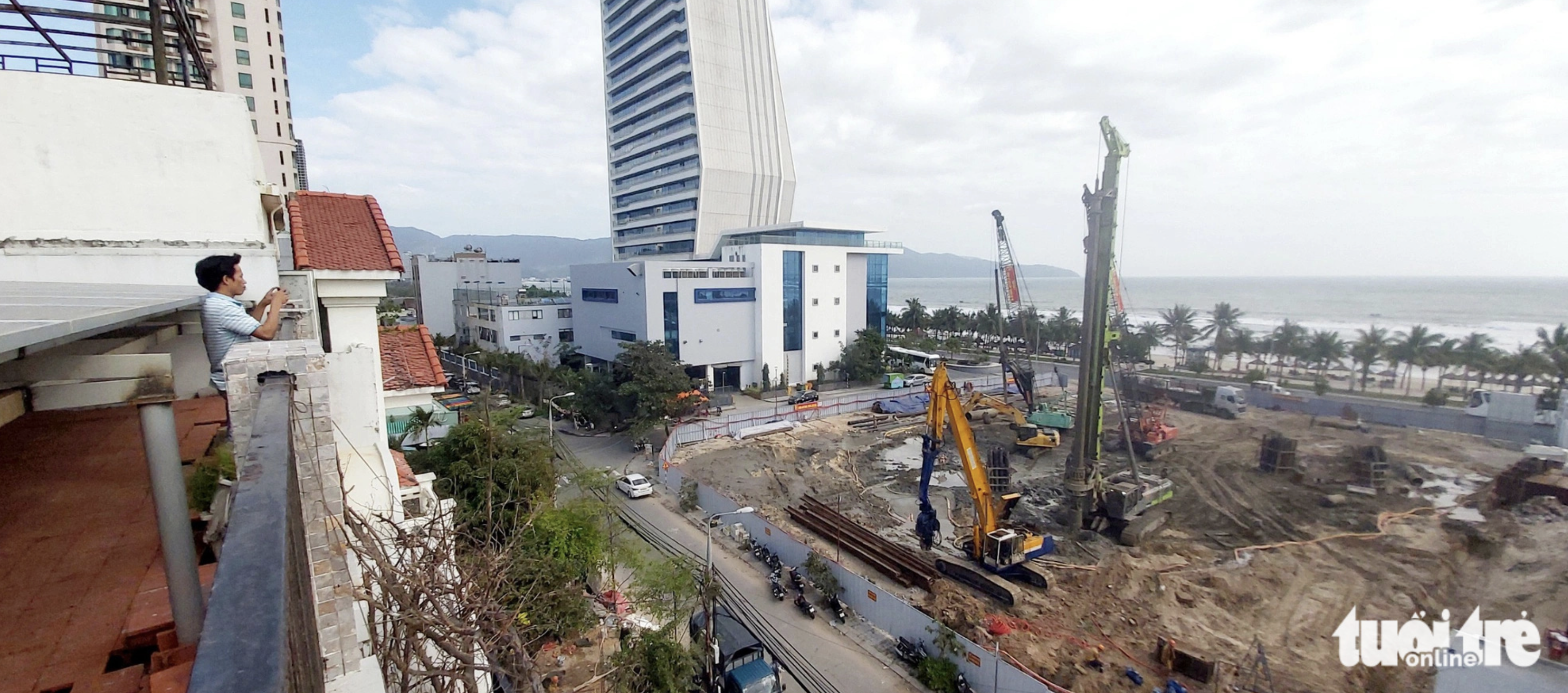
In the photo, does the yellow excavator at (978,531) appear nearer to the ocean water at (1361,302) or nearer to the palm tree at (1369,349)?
the ocean water at (1361,302)

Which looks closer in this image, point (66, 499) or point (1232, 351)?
point (66, 499)

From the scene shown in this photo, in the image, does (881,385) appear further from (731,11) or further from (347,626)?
(347,626)

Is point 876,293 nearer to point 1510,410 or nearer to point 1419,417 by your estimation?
point 1419,417

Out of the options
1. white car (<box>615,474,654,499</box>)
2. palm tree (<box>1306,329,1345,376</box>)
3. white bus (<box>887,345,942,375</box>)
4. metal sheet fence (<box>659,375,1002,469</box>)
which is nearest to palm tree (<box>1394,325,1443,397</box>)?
palm tree (<box>1306,329,1345,376</box>)

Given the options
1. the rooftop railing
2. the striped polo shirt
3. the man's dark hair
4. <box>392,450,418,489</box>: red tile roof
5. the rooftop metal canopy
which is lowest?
<box>392,450,418,489</box>: red tile roof

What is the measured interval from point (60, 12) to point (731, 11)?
4177cm

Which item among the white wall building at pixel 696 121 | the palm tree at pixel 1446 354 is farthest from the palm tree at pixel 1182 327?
the white wall building at pixel 696 121

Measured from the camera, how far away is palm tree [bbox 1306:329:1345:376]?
33.2 meters

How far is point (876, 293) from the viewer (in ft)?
121

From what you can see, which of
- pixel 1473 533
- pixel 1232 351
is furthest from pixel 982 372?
pixel 1473 533

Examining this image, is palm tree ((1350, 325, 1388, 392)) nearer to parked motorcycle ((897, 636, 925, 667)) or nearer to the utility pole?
parked motorcycle ((897, 636, 925, 667))

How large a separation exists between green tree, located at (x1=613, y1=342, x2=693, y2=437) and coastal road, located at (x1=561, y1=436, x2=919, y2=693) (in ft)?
14.8

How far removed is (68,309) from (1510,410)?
3557cm

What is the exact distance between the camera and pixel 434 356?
28.1ft
